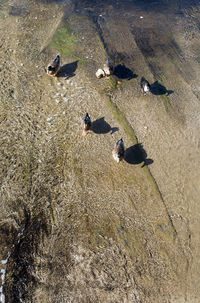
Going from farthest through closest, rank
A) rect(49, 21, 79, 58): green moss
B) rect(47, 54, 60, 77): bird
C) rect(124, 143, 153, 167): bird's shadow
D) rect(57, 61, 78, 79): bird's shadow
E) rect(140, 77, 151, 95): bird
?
rect(49, 21, 79, 58): green moss
rect(57, 61, 78, 79): bird's shadow
rect(47, 54, 60, 77): bird
rect(140, 77, 151, 95): bird
rect(124, 143, 153, 167): bird's shadow

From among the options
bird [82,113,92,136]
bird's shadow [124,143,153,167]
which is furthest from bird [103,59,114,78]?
bird's shadow [124,143,153,167]

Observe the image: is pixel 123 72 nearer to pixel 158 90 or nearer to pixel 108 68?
pixel 108 68

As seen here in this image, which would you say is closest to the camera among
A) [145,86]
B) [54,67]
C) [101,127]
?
[101,127]

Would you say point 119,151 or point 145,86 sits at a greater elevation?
point 145,86

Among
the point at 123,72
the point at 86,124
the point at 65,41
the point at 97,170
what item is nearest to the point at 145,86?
the point at 123,72

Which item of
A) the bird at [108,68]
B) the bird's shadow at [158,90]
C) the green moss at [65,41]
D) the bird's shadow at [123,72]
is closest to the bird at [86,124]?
the bird at [108,68]

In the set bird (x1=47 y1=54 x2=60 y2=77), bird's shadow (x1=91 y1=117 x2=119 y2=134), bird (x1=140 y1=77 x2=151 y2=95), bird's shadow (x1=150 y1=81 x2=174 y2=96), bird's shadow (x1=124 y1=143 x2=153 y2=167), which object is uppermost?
bird (x1=47 y1=54 x2=60 y2=77)

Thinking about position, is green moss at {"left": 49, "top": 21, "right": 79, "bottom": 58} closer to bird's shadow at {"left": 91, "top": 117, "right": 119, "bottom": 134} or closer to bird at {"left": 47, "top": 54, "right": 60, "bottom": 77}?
bird at {"left": 47, "top": 54, "right": 60, "bottom": 77}
